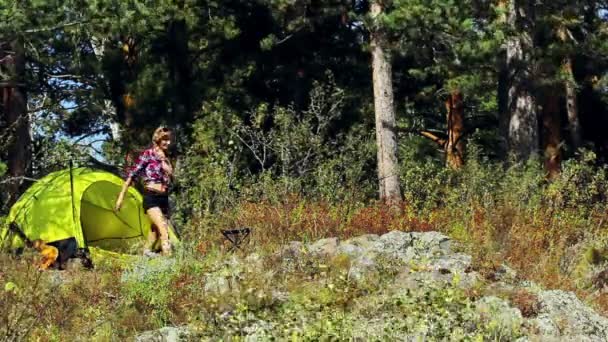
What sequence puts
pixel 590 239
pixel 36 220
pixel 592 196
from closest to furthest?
pixel 590 239, pixel 36 220, pixel 592 196

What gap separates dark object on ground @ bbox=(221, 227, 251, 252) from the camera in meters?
9.08

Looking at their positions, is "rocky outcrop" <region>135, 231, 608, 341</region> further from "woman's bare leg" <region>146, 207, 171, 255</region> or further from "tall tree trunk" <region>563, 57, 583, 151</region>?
"tall tree trunk" <region>563, 57, 583, 151</region>

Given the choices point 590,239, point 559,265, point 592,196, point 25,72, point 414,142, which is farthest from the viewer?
point 414,142

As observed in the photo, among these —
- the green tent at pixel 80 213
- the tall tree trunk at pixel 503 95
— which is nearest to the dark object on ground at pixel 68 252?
the green tent at pixel 80 213

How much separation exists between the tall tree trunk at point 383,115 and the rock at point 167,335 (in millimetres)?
8702

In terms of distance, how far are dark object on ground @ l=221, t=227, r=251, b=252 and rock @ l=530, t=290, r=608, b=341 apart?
10.1 ft

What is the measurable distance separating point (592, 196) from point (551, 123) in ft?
24.2

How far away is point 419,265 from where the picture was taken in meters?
7.70

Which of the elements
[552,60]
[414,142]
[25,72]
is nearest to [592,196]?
[552,60]

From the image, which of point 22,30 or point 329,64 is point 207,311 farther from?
point 329,64

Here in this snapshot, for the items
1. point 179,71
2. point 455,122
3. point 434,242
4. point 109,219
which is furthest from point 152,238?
point 455,122

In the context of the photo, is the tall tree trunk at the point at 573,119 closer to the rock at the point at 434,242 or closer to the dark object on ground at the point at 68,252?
the rock at the point at 434,242

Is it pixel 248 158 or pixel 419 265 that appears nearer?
pixel 419 265

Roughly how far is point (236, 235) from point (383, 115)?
6.43 meters
